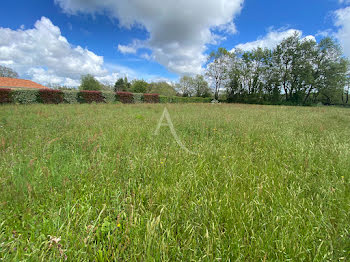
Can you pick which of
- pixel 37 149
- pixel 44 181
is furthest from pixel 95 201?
pixel 37 149

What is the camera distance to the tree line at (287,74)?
27.7m

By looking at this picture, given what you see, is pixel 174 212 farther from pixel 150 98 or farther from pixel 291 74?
pixel 291 74

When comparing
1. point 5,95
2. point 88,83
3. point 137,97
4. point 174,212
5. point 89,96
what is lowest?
point 174,212

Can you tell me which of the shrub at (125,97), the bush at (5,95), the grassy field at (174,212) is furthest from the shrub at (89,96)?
the grassy field at (174,212)

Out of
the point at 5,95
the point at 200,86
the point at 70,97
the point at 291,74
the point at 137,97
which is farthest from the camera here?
the point at 200,86

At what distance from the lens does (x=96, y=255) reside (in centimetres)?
103

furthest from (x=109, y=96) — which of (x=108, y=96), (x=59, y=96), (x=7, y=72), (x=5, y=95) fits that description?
(x=7, y=72)

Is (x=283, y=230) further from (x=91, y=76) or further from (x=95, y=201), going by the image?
(x=91, y=76)

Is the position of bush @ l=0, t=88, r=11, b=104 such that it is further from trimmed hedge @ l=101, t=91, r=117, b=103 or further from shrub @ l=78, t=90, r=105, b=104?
trimmed hedge @ l=101, t=91, r=117, b=103

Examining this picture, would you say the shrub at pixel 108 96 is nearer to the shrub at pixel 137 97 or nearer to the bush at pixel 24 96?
the shrub at pixel 137 97

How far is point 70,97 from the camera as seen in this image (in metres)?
16.1

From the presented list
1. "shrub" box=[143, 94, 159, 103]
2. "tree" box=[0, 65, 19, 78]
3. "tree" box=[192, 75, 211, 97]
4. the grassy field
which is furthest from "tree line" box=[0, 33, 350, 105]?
the grassy field

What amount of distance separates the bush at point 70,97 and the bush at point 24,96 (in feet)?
7.40

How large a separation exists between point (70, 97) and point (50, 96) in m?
1.72
